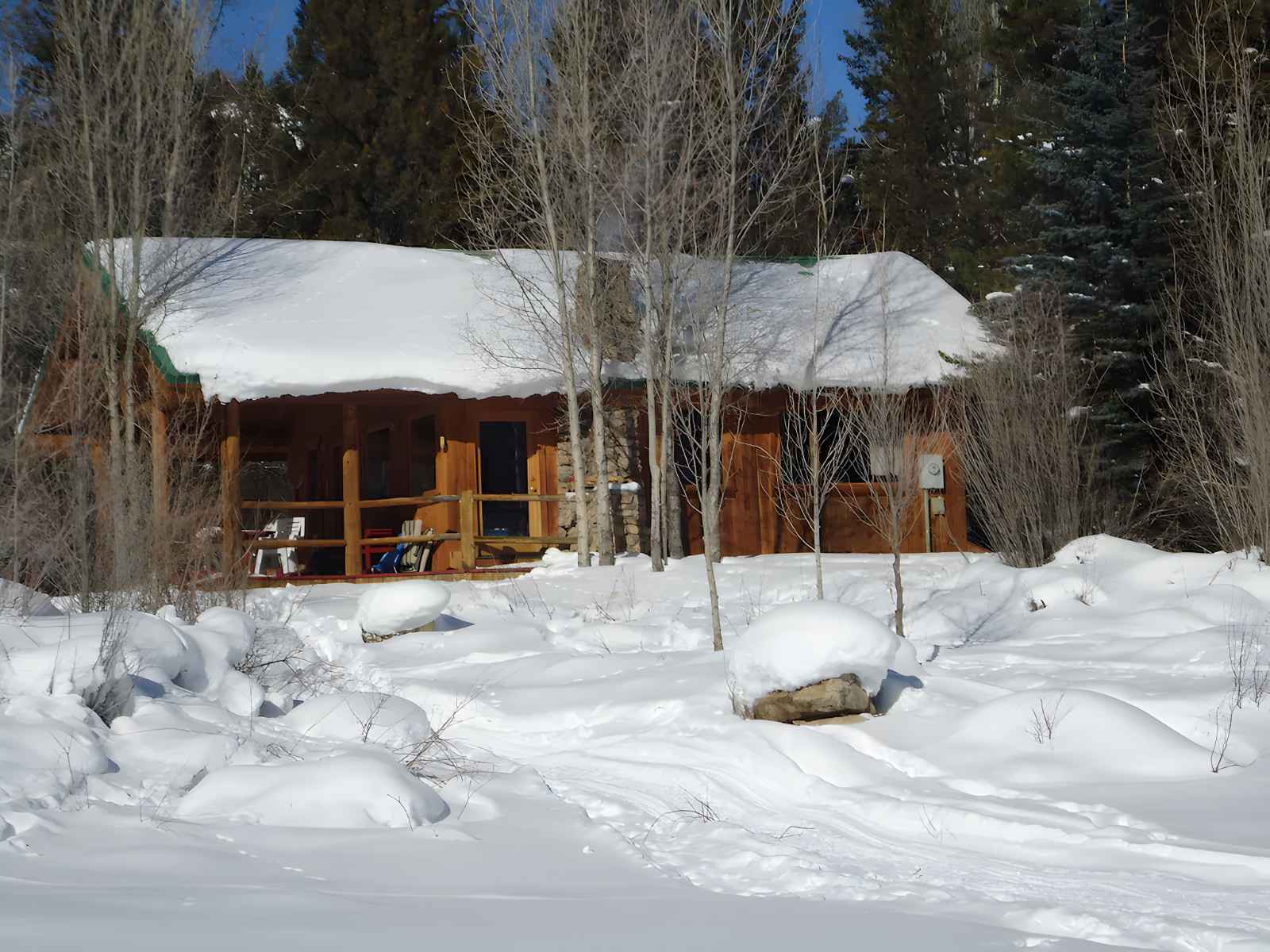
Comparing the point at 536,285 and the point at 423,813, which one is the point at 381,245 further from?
the point at 423,813

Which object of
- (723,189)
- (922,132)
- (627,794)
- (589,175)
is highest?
(922,132)

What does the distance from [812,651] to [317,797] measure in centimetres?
340

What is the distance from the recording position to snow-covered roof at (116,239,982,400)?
631 inches

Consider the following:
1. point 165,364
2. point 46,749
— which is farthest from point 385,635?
point 46,749

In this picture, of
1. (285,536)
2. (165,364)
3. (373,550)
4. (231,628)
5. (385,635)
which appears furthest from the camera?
(373,550)

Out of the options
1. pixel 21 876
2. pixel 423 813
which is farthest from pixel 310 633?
pixel 21 876

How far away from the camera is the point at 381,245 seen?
20547 millimetres

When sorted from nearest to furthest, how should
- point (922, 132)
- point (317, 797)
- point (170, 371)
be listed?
point (317, 797) < point (170, 371) < point (922, 132)

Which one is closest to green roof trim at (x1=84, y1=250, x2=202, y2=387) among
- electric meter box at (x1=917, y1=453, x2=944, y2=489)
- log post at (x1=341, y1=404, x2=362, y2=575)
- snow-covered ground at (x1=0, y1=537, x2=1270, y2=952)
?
log post at (x1=341, y1=404, x2=362, y2=575)

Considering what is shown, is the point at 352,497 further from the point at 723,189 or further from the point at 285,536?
the point at 723,189

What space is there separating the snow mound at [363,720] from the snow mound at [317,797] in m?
1.61

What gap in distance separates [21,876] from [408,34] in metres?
28.5

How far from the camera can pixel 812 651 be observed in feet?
26.4

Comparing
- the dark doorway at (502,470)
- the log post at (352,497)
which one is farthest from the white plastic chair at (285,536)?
the dark doorway at (502,470)
